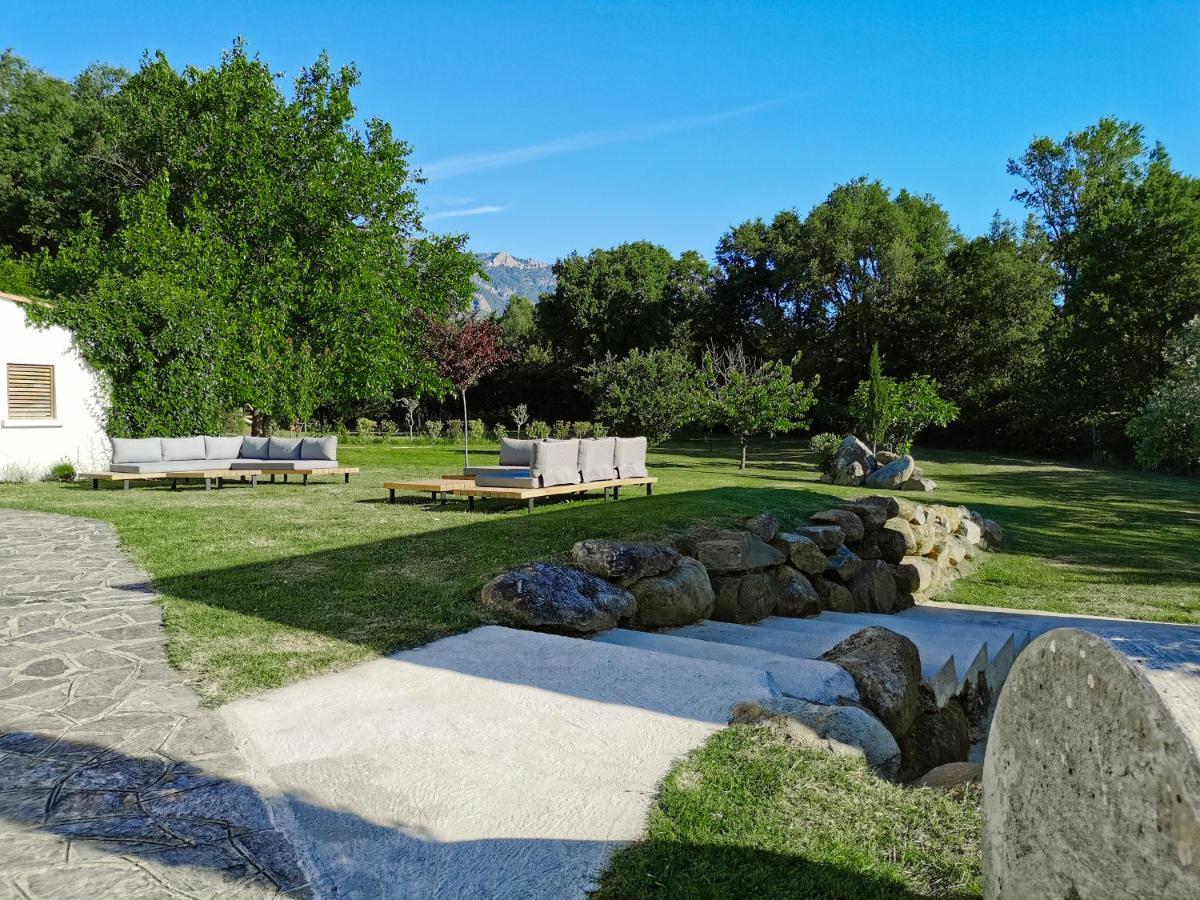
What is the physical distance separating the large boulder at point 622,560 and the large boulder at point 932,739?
2351mm

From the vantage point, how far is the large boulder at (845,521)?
10.5 metres

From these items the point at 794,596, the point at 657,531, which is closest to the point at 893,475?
→ the point at 794,596

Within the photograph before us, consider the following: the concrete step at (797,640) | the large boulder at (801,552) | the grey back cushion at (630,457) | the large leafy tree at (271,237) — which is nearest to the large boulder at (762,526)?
the large boulder at (801,552)

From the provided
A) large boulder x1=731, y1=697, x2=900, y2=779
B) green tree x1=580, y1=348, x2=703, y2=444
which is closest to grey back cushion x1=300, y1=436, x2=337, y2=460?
green tree x1=580, y1=348, x2=703, y2=444

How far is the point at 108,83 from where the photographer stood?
1256 inches

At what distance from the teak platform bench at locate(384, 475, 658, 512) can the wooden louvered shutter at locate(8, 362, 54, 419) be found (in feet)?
25.0

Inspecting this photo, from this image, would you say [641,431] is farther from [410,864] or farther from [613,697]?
[410,864]

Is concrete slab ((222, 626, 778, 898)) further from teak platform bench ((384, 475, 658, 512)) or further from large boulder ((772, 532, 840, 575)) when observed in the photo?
teak platform bench ((384, 475, 658, 512))

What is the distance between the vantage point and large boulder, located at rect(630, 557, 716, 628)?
6457mm

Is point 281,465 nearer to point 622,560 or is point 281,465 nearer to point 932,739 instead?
point 622,560

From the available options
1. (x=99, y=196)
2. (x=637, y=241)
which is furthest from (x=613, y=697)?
(x=637, y=241)

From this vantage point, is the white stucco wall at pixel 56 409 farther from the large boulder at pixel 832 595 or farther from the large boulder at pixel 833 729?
the large boulder at pixel 833 729

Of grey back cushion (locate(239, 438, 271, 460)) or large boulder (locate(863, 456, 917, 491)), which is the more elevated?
grey back cushion (locate(239, 438, 271, 460))

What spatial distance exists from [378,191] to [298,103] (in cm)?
326
